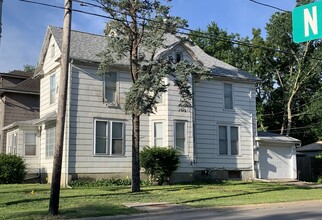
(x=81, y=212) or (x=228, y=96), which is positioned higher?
(x=228, y=96)

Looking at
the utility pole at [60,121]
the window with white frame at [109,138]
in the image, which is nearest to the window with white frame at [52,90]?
the window with white frame at [109,138]

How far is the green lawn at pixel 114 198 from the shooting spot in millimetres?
13758

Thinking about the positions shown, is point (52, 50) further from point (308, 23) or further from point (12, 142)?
point (308, 23)

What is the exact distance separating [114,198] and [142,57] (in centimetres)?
674

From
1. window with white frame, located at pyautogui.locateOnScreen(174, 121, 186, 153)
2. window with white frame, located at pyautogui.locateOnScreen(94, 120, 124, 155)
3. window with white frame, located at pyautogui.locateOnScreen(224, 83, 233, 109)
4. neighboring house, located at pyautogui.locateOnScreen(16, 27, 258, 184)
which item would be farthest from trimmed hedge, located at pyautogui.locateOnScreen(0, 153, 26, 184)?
window with white frame, located at pyautogui.locateOnScreen(224, 83, 233, 109)

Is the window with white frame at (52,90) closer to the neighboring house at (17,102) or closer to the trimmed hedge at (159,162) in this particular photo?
the neighboring house at (17,102)

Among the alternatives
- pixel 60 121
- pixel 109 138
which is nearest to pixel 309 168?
pixel 109 138

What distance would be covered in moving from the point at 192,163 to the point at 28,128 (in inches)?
403

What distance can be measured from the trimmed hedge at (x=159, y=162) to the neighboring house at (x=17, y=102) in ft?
36.2

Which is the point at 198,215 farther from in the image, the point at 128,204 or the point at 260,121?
the point at 260,121

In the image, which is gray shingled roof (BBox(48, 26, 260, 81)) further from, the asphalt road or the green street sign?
the green street sign

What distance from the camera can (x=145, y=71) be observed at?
19.8 meters

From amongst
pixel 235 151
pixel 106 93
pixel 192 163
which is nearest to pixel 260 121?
pixel 235 151

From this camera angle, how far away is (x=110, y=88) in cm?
2503
